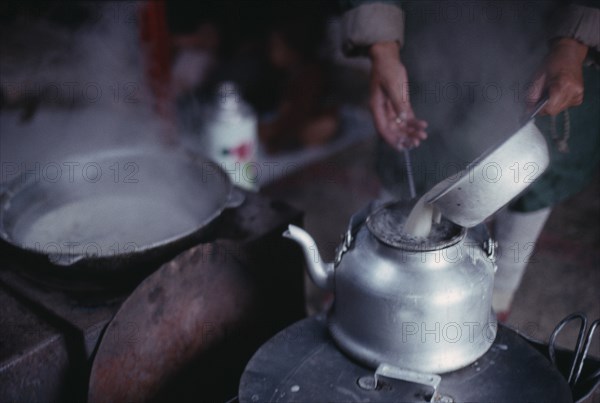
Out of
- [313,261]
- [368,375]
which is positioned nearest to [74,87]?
[313,261]

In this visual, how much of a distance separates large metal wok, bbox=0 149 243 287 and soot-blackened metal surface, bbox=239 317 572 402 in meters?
0.51

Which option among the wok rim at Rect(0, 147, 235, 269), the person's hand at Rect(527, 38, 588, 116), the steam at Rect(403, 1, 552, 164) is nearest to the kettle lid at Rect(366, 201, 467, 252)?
the person's hand at Rect(527, 38, 588, 116)

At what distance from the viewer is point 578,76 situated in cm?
189

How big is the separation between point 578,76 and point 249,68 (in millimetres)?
3455

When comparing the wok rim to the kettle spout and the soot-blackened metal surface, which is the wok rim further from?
the soot-blackened metal surface

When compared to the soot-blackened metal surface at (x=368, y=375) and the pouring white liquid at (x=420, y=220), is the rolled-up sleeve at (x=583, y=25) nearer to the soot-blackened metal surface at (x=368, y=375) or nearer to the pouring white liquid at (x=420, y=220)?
the pouring white liquid at (x=420, y=220)

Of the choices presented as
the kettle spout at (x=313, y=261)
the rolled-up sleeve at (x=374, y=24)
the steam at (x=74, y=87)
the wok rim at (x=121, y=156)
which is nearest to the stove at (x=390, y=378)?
the kettle spout at (x=313, y=261)

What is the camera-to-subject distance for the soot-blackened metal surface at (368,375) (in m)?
1.58

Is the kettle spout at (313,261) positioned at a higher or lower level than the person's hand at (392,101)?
lower

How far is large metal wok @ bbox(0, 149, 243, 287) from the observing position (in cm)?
188

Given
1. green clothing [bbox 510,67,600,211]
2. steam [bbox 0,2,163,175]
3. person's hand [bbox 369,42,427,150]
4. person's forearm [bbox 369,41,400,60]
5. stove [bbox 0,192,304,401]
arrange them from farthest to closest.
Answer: steam [bbox 0,2,163,175], green clothing [bbox 510,67,600,211], person's forearm [bbox 369,41,400,60], person's hand [bbox 369,42,427,150], stove [bbox 0,192,304,401]

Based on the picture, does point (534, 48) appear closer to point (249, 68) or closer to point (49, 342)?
point (49, 342)

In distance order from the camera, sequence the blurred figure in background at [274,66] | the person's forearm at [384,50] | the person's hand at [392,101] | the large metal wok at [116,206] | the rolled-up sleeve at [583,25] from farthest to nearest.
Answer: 1. the blurred figure in background at [274,66]
2. the person's forearm at [384,50]
3. the person's hand at [392,101]
4. the rolled-up sleeve at [583,25]
5. the large metal wok at [116,206]

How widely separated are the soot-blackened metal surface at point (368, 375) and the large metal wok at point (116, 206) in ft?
1.66
